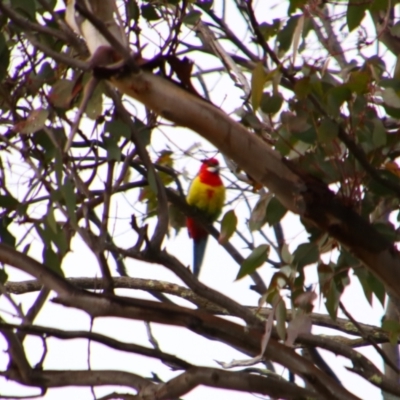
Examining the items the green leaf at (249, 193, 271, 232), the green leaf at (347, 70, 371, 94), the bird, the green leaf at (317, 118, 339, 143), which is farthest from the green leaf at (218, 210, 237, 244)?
the bird

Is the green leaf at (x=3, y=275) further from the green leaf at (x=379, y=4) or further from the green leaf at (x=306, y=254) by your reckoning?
the green leaf at (x=379, y=4)

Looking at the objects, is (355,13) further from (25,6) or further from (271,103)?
(25,6)

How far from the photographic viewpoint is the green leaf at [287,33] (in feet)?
7.74

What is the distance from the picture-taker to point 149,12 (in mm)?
2607

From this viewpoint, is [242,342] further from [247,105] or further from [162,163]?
[162,163]

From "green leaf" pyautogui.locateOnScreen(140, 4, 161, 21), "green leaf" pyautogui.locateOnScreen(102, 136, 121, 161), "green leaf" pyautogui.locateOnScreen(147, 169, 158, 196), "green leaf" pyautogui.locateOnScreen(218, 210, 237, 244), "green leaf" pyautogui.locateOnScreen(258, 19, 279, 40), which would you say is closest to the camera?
"green leaf" pyautogui.locateOnScreen(147, 169, 158, 196)

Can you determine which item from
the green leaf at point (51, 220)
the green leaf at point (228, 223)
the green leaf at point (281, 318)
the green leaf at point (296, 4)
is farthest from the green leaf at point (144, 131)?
the green leaf at point (281, 318)

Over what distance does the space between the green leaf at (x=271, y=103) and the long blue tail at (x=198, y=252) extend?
295 centimetres

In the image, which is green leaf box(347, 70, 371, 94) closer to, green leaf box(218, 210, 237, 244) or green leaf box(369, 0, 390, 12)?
green leaf box(369, 0, 390, 12)

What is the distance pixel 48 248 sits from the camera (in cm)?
213

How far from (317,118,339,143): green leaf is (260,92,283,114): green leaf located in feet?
0.45

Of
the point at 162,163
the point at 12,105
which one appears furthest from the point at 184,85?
the point at 162,163

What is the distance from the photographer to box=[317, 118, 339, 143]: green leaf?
189 centimetres

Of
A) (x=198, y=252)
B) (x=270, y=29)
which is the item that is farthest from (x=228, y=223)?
(x=198, y=252)
